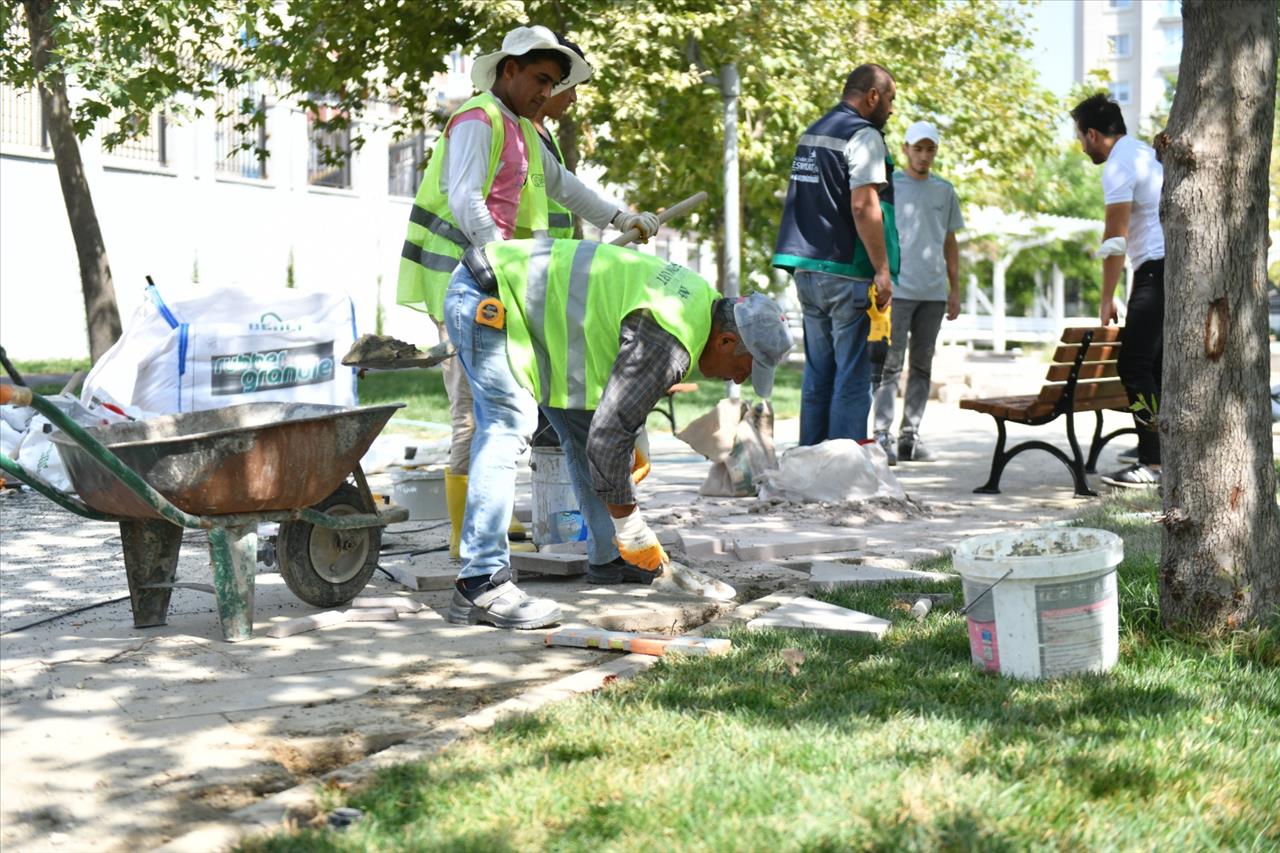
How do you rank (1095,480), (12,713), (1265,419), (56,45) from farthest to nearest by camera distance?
(56,45) < (1095,480) < (1265,419) < (12,713)

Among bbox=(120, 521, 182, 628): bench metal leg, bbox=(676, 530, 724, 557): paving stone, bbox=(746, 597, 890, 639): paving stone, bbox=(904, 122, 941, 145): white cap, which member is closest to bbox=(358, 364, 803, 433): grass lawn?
bbox=(904, 122, 941, 145): white cap

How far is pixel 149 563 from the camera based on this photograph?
4895mm

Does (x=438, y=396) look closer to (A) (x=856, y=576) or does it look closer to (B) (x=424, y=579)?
(B) (x=424, y=579)

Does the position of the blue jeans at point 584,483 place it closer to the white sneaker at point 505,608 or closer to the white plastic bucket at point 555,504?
the white plastic bucket at point 555,504

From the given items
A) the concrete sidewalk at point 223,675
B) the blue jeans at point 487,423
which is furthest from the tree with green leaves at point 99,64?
the blue jeans at point 487,423

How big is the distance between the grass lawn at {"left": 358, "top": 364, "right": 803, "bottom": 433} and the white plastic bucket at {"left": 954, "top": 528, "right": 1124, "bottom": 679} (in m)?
7.13

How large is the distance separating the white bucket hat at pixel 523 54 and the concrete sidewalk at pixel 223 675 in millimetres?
1959

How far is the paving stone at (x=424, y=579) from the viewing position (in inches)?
225

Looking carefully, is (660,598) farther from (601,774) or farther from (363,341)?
(601,774)

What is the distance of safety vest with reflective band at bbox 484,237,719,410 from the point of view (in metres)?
4.70

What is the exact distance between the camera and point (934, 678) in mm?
4031

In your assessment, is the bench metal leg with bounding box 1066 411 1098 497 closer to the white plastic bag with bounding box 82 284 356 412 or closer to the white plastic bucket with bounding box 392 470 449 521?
the white plastic bucket with bounding box 392 470 449 521

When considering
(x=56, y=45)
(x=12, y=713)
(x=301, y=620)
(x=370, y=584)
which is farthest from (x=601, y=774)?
(x=56, y=45)

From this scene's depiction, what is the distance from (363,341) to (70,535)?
2.96 metres
